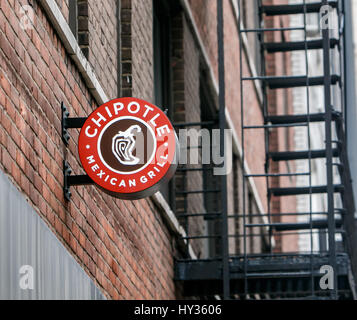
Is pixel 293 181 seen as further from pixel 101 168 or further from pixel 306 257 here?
pixel 101 168

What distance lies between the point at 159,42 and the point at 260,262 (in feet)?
9.27

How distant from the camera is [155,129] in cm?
693

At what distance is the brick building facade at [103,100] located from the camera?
6441 mm

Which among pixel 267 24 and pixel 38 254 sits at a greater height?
pixel 267 24

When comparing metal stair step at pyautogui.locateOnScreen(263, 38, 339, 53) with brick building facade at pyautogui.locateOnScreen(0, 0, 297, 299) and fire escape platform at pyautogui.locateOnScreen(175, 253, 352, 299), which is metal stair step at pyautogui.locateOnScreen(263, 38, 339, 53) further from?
fire escape platform at pyautogui.locateOnScreen(175, 253, 352, 299)

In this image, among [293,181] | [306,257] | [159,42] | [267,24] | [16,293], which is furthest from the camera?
[293,181]

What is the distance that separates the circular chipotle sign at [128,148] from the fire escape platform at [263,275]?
427 cm

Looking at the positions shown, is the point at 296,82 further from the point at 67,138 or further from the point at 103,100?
the point at 67,138

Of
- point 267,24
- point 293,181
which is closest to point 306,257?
point 267,24

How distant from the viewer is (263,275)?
35.9 feet

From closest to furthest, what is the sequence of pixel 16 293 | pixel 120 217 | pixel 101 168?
pixel 16 293
pixel 101 168
pixel 120 217

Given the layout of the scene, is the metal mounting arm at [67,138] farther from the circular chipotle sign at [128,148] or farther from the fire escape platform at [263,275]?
the fire escape platform at [263,275]

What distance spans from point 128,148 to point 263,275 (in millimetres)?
4402
